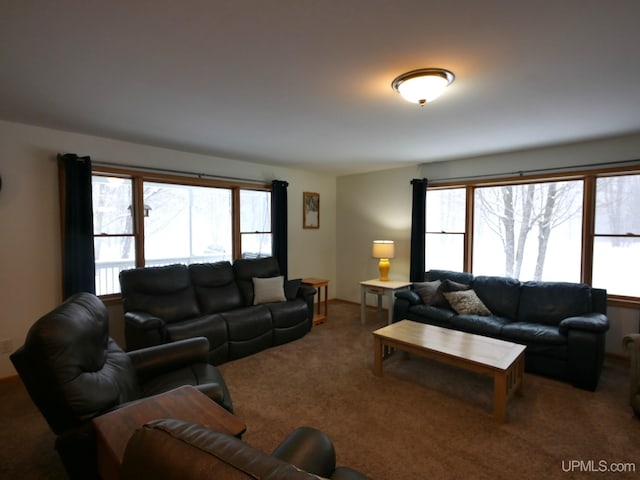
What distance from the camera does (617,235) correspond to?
3615 mm

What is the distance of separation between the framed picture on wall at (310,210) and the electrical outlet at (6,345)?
13.0ft

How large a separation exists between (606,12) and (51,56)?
287 cm

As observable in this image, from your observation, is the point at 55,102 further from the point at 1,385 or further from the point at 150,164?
the point at 1,385

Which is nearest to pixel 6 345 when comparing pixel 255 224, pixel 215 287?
pixel 215 287

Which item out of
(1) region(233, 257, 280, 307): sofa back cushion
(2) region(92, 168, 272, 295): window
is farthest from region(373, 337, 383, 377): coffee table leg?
(2) region(92, 168, 272, 295): window

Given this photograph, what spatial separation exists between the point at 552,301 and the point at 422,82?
2.95 meters

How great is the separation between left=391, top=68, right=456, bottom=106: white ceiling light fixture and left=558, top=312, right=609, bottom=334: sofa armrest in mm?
2484

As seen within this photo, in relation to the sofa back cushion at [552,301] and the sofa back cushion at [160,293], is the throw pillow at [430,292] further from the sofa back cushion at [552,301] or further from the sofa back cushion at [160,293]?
the sofa back cushion at [160,293]

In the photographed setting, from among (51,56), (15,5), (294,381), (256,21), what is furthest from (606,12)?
(294,381)

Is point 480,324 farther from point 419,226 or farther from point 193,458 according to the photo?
point 193,458

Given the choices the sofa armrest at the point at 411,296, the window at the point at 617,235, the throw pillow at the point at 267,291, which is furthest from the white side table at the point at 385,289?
the window at the point at 617,235

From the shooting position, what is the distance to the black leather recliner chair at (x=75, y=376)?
1.37 m

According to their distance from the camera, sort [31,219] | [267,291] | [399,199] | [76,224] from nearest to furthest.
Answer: [31,219], [76,224], [267,291], [399,199]

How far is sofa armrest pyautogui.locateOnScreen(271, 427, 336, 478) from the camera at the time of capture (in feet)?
3.91
